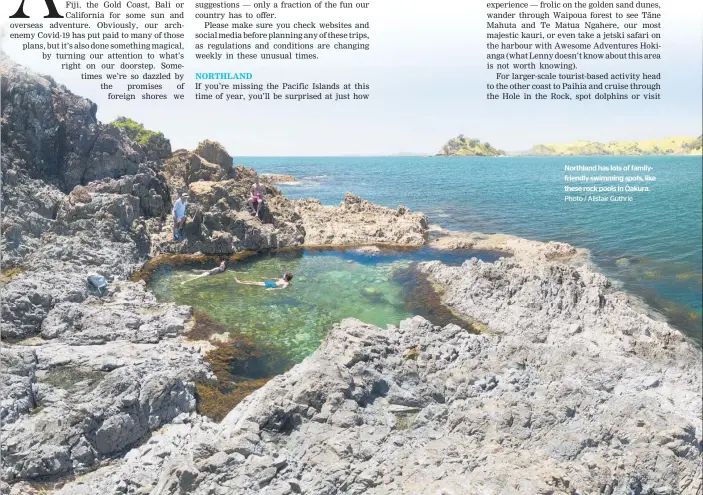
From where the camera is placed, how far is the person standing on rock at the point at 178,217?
23.8 m

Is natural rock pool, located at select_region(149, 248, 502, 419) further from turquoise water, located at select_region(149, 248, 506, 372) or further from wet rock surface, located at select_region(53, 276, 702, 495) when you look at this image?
wet rock surface, located at select_region(53, 276, 702, 495)

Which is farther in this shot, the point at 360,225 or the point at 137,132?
the point at 137,132

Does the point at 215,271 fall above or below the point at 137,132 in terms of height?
below

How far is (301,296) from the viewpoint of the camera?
62.4 ft

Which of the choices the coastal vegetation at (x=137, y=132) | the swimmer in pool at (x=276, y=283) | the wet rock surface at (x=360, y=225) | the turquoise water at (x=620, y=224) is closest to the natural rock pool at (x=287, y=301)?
the swimmer in pool at (x=276, y=283)

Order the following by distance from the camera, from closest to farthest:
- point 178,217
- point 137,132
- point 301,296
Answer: point 301,296 < point 178,217 < point 137,132

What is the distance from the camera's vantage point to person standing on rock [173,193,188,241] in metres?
23.8

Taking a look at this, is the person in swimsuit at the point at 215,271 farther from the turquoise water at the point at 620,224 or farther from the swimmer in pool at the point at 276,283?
the turquoise water at the point at 620,224

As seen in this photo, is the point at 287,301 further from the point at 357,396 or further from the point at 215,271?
the point at 357,396

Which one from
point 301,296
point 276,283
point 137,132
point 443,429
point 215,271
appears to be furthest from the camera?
point 137,132

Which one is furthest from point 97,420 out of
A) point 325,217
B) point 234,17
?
point 325,217

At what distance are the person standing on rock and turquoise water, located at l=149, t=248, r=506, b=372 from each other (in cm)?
316

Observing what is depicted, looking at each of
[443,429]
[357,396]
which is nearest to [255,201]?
[357,396]

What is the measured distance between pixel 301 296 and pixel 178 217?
9860mm
